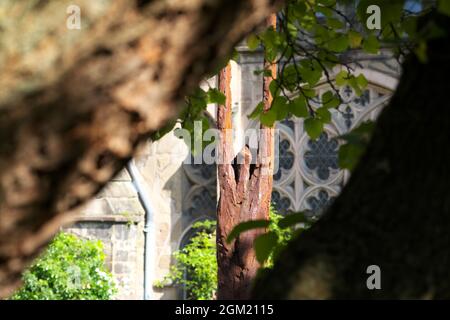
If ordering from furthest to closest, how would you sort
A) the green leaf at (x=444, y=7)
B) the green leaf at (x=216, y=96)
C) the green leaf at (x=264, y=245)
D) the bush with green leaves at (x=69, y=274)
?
the bush with green leaves at (x=69, y=274), the green leaf at (x=216, y=96), the green leaf at (x=264, y=245), the green leaf at (x=444, y=7)

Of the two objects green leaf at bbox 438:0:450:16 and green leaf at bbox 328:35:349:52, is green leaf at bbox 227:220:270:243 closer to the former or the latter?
green leaf at bbox 438:0:450:16

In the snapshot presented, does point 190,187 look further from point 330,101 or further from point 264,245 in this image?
point 264,245

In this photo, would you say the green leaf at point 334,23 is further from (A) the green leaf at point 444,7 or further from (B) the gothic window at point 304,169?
(B) the gothic window at point 304,169

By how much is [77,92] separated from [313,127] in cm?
209

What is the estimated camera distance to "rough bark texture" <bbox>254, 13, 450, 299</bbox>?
4.45 ft

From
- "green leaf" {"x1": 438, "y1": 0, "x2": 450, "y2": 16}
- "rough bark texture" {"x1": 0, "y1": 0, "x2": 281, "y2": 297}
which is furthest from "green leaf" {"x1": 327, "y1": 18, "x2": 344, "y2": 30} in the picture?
"rough bark texture" {"x1": 0, "y1": 0, "x2": 281, "y2": 297}

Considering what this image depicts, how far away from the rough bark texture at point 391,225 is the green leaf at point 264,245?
43cm

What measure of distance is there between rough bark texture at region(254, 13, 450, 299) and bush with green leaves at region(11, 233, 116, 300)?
856 centimetres

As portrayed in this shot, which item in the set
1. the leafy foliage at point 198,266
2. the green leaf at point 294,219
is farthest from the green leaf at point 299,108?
the leafy foliage at point 198,266

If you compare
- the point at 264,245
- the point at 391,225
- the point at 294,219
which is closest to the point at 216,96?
the point at 264,245

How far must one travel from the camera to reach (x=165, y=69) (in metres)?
1.19

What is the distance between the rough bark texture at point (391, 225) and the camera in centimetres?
136

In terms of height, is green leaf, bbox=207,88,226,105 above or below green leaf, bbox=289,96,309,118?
above
